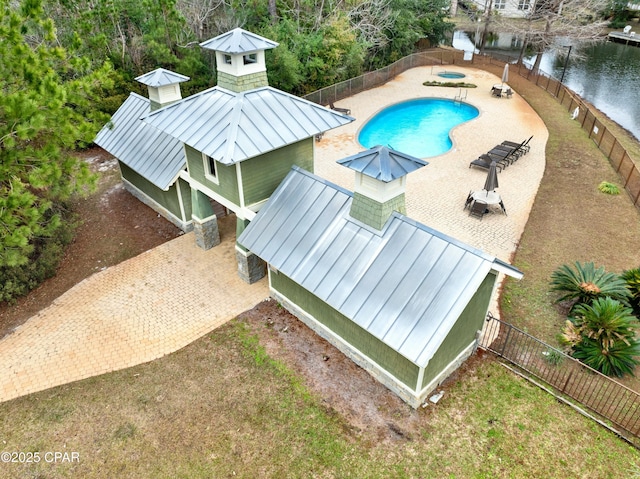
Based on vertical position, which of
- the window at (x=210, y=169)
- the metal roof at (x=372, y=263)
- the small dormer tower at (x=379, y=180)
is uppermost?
the small dormer tower at (x=379, y=180)

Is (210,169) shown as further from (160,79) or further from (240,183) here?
(160,79)

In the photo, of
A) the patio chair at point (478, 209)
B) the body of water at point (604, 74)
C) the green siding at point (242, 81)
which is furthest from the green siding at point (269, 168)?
the body of water at point (604, 74)

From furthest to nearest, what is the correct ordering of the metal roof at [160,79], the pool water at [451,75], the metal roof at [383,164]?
the pool water at [451,75]
the metal roof at [160,79]
the metal roof at [383,164]

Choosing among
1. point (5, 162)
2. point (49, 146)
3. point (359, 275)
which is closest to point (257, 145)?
point (359, 275)

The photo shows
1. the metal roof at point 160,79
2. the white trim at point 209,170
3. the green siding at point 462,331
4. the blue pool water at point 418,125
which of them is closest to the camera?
the green siding at point 462,331

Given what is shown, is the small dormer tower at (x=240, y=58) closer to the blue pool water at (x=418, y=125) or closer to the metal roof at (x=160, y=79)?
the metal roof at (x=160, y=79)

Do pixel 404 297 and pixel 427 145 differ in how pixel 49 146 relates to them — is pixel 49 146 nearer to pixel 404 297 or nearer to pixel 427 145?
pixel 404 297
